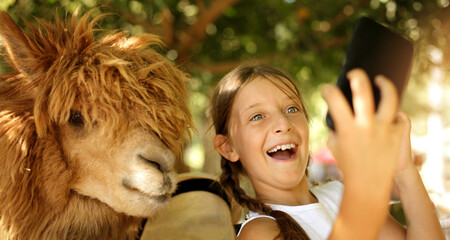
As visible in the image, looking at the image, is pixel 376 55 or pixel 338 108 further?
pixel 376 55

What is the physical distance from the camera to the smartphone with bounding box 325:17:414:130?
3.58 feet

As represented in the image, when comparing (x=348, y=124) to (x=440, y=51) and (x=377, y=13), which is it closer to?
(x=377, y=13)

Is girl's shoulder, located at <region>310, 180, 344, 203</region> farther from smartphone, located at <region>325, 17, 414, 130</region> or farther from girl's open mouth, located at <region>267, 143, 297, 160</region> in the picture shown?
smartphone, located at <region>325, 17, 414, 130</region>

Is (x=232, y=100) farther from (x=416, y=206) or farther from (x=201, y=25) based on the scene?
(x=201, y=25)

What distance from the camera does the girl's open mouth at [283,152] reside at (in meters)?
2.00

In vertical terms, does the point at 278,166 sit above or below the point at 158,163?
below

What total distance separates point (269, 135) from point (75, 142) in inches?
35.5

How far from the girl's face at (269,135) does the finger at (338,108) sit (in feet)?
3.31

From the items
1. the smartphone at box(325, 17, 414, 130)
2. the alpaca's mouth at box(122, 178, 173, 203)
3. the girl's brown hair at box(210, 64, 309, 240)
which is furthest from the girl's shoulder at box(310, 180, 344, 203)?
the smartphone at box(325, 17, 414, 130)

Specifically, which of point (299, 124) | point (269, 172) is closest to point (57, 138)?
point (269, 172)

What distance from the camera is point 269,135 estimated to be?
2.00 meters

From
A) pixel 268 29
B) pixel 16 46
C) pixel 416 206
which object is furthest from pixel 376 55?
pixel 268 29

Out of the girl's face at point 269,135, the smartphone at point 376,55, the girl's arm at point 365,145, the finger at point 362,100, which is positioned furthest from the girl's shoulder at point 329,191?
the finger at point 362,100

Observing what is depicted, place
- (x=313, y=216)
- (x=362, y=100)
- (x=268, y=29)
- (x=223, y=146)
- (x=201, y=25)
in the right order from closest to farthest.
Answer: (x=362, y=100)
(x=313, y=216)
(x=223, y=146)
(x=201, y=25)
(x=268, y=29)
